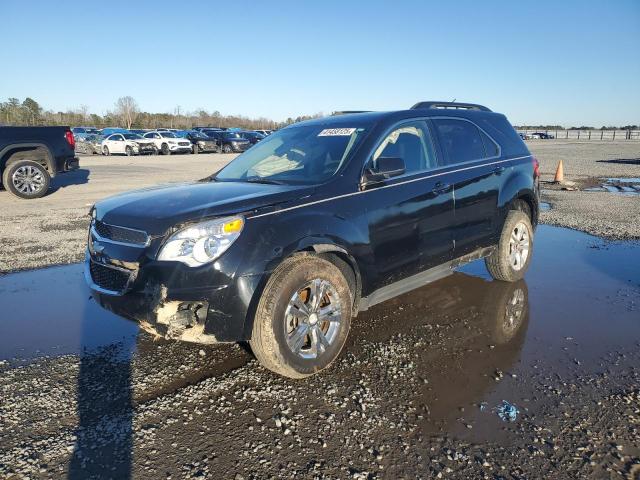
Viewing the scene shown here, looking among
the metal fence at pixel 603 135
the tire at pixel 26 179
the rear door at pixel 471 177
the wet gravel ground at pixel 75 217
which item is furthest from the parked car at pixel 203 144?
the metal fence at pixel 603 135

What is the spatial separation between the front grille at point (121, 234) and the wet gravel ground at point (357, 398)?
0.99m

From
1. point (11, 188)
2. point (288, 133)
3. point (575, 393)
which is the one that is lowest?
point (575, 393)

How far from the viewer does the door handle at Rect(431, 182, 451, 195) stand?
4227mm

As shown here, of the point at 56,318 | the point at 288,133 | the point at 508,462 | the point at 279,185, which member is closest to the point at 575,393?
the point at 508,462

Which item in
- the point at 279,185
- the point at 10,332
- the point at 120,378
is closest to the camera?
the point at 120,378

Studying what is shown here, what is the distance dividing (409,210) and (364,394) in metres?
1.57

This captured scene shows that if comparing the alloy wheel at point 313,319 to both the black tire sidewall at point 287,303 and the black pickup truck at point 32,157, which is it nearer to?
the black tire sidewall at point 287,303

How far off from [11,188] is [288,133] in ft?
31.5

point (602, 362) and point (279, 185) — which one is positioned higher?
point (279, 185)

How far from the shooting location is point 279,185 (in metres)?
3.68

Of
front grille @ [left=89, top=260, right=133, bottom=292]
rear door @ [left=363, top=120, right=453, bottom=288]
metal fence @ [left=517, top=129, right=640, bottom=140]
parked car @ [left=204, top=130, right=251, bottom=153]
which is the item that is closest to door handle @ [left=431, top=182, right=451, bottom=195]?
rear door @ [left=363, top=120, right=453, bottom=288]

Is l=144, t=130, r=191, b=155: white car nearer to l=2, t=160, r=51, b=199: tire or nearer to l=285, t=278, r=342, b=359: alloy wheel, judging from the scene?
l=2, t=160, r=51, b=199: tire

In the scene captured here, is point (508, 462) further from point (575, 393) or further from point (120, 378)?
point (120, 378)

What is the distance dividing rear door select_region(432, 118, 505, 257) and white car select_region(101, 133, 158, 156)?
1150 inches
